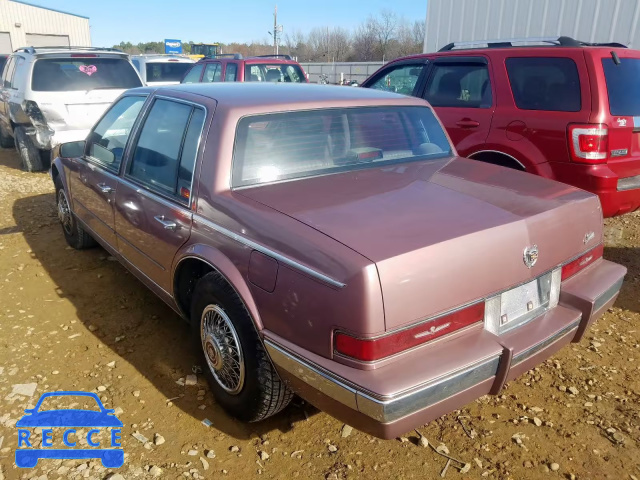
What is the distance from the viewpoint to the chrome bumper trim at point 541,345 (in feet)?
7.43

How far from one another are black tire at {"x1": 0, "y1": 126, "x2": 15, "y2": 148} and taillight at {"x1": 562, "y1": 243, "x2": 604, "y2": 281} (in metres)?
11.8

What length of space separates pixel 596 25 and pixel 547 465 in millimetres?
9956

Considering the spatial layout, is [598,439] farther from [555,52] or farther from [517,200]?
[555,52]

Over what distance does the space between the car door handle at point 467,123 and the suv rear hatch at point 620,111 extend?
1.07 m

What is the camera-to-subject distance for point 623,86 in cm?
440

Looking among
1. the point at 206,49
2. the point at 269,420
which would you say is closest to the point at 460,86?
the point at 269,420

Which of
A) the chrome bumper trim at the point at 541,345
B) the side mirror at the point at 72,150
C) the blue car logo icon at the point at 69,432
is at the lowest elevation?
the blue car logo icon at the point at 69,432

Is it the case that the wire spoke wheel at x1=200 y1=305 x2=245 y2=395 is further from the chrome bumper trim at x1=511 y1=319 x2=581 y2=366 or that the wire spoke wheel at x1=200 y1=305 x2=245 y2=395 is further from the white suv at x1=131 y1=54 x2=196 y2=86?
the white suv at x1=131 y1=54 x2=196 y2=86

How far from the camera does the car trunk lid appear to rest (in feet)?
6.61

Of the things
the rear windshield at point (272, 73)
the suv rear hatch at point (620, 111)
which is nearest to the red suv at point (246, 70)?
the rear windshield at point (272, 73)

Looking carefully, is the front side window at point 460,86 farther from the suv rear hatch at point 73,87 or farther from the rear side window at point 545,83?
the suv rear hatch at point 73,87

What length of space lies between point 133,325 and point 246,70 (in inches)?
301

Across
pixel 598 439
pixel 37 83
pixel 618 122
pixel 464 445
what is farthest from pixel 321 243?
pixel 37 83

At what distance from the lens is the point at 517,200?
8.38 ft
